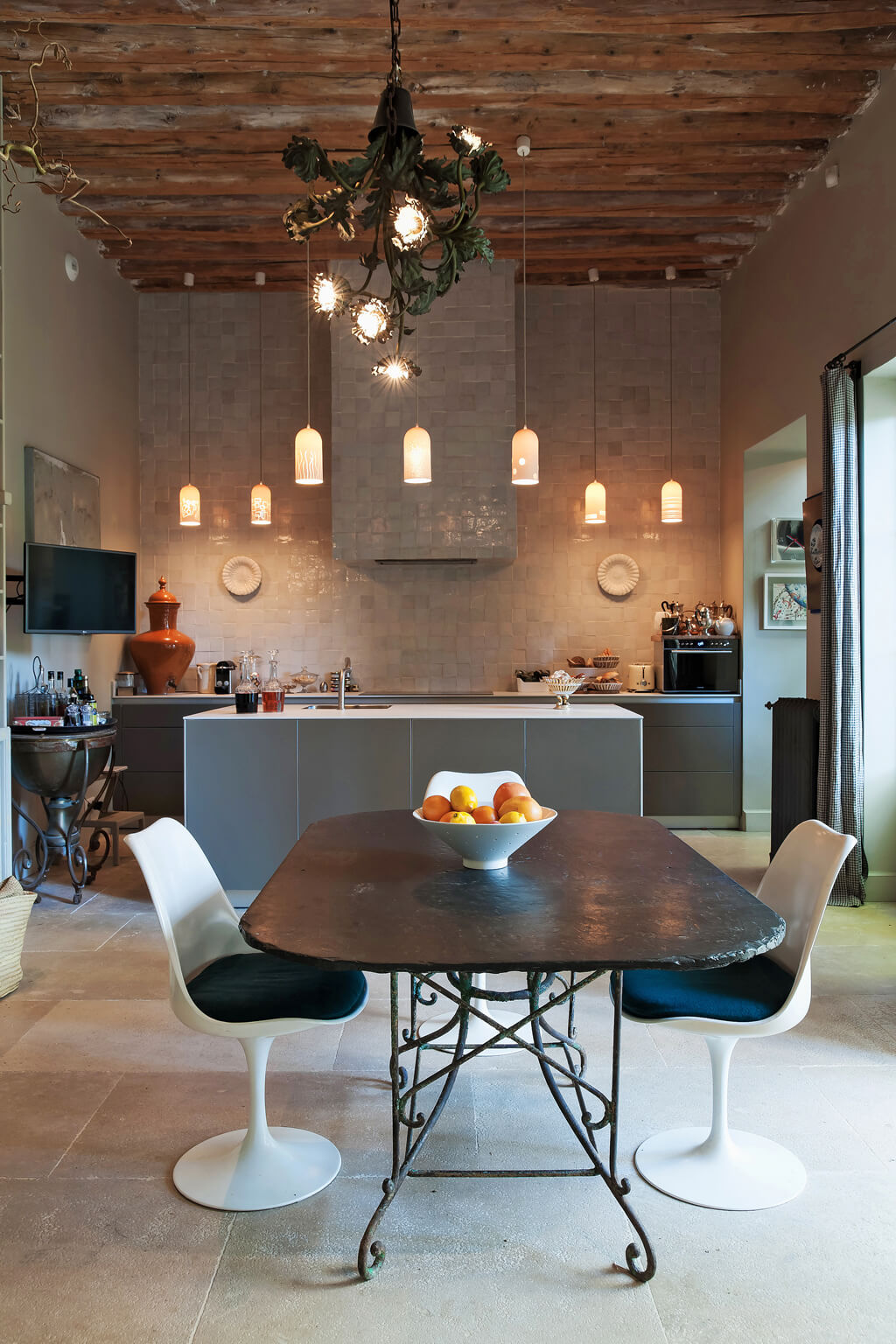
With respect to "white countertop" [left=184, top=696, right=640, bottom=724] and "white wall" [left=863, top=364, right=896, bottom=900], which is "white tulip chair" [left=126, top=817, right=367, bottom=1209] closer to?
"white countertop" [left=184, top=696, right=640, bottom=724]

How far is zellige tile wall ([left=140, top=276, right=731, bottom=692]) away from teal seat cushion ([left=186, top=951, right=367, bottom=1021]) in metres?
4.88

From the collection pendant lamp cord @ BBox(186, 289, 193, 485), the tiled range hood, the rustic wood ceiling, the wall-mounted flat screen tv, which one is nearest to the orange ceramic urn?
the wall-mounted flat screen tv

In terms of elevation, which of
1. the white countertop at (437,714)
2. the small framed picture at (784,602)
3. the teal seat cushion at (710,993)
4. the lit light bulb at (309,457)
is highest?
the lit light bulb at (309,457)

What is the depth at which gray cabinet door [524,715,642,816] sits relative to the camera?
4.72m

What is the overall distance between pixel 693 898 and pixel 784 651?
4.99 m

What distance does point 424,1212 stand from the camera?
2.12 m

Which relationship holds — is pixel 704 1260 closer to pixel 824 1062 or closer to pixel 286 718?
pixel 824 1062

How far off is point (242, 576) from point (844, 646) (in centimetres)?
444

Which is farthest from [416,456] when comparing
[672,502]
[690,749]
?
[690,749]

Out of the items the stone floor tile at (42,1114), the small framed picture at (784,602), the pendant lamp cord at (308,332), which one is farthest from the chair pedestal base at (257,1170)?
the pendant lamp cord at (308,332)

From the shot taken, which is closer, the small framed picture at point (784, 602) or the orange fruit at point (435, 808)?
the orange fruit at point (435, 808)

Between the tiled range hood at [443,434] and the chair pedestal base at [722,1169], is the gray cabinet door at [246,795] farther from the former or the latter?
the chair pedestal base at [722,1169]

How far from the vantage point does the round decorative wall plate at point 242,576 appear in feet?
23.8

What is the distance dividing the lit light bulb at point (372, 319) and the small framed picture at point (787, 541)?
4594 millimetres
